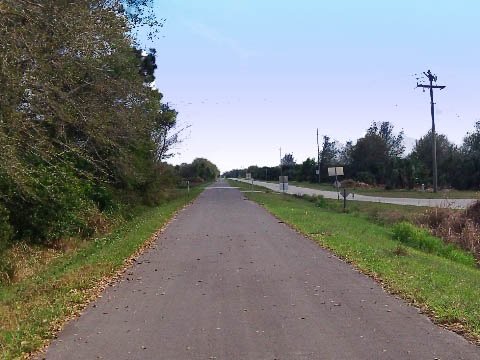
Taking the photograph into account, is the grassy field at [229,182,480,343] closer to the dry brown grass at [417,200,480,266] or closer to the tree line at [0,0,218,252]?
the dry brown grass at [417,200,480,266]

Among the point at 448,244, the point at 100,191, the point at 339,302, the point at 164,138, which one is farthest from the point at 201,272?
the point at 164,138

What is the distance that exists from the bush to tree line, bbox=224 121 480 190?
4846cm

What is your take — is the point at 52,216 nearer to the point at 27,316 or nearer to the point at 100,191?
the point at 100,191

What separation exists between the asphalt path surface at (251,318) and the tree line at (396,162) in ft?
195

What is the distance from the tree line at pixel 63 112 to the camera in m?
10.6

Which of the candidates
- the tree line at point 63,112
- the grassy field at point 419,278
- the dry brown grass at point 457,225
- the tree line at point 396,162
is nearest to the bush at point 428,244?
the dry brown grass at point 457,225

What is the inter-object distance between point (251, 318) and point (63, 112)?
289 inches

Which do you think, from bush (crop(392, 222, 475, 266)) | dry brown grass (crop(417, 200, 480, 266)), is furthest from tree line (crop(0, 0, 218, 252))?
dry brown grass (crop(417, 200, 480, 266))

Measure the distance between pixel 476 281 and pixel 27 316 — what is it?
7.99 metres

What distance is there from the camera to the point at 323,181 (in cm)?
10294

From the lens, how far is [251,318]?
290 inches

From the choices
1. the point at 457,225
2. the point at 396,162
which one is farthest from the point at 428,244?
the point at 396,162

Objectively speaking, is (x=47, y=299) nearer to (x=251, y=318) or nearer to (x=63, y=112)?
(x=251, y=318)

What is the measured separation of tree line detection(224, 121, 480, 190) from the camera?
229 ft
